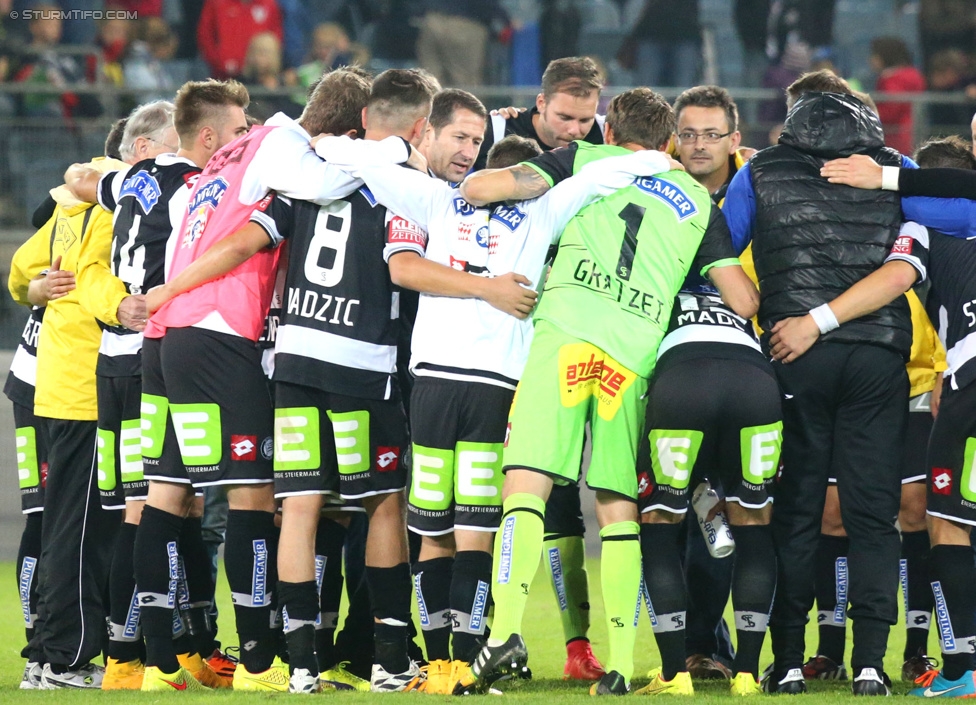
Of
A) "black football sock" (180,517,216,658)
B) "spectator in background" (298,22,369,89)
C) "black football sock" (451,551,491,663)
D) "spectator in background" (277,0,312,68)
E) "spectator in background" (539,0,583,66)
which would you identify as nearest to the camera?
"black football sock" (451,551,491,663)

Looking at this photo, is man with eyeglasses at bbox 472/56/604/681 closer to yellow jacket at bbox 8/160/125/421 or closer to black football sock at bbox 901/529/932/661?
black football sock at bbox 901/529/932/661

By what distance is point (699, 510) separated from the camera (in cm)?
468

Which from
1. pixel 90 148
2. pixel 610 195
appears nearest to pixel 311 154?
pixel 610 195

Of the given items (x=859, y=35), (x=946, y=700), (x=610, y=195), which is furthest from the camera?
(x=859, y=35)

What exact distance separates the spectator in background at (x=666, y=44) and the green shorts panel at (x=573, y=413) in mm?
7806

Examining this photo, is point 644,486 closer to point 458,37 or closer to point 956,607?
point 956,607

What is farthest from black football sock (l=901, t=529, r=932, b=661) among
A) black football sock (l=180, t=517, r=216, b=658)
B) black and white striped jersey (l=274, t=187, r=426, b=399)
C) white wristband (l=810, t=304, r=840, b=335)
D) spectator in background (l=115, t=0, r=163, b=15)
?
spectator in background (l=115, t=0, r=163, b=15)

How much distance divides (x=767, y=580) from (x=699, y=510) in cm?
35

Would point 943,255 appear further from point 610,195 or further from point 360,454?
point 360,454

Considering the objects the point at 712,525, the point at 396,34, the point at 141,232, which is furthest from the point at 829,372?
the point at 396,34

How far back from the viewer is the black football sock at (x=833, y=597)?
5.27 metres

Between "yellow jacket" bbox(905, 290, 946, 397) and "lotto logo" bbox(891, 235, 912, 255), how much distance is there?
2.47 ft

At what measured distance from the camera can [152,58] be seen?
11648mm

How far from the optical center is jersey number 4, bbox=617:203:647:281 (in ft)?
15.0
